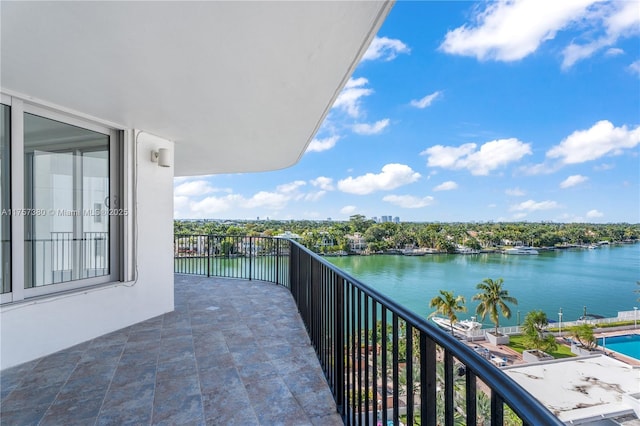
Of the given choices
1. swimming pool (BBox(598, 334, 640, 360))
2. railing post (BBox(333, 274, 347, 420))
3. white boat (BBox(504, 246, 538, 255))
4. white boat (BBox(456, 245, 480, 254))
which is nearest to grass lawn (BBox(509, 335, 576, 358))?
swimming pool (BBox(598, 334, 640, 360))

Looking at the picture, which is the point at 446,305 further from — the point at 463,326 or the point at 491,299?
the point at 491,299

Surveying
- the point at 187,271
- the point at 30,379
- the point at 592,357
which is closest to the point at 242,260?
the point at 187,271

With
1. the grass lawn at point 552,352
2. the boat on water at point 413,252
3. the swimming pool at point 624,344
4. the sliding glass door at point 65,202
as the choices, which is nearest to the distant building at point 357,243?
the boat on water at point 413,252

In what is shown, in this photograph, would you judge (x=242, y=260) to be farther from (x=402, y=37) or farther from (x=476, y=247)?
(x=402, y=37)

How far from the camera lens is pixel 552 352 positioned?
1739 centimetres

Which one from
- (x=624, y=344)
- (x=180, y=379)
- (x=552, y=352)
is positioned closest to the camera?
(x=180, y=379)

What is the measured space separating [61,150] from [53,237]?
36.9 inches

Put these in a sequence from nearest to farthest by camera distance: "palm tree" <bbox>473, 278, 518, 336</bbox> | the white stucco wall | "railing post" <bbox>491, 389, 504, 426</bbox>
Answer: "railing post" <bbox>491, 389, 504, 426</bbox>, the white stucco wall, "palm tree" <bbox>473, 278, 518, 336</bbox>

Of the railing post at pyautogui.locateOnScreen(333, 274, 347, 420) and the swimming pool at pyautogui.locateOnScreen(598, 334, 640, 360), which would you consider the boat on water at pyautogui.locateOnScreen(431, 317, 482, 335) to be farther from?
the railing post at pyautogui.locateOnScreen(333, 274, 347, 420)

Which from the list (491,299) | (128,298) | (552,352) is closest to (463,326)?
(491,299)

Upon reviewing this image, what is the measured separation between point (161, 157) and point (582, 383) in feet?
58.7

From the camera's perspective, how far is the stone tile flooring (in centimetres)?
187

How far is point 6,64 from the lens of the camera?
2.15 meters

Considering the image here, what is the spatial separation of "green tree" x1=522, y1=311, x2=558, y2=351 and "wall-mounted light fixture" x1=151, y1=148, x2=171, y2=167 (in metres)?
20.6
